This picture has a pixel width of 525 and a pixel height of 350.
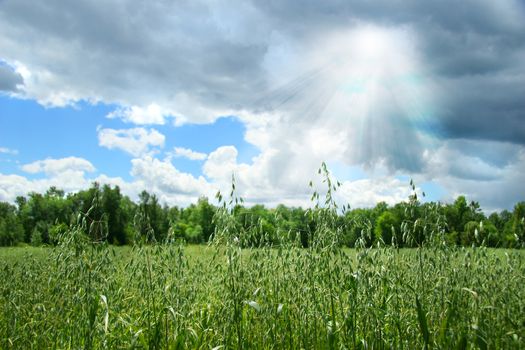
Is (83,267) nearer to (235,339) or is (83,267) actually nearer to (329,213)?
(235,339)

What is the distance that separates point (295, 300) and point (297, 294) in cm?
7

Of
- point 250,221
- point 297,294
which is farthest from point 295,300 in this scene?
point 250,221

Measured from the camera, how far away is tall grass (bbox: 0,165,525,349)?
12.0 ft

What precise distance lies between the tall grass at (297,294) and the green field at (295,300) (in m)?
0.02

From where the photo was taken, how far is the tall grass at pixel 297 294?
3652mm

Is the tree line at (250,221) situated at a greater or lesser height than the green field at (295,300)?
greater

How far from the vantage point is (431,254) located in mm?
4844

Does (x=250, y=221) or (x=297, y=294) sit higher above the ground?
(x=250, y=221)

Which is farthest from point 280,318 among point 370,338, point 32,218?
point 32,218

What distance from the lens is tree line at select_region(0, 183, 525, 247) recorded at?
157 inches

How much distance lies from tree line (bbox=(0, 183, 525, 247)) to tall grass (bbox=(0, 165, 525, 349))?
0.29ft

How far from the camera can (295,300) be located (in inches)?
189

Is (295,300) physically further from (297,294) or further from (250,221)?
(250,221)

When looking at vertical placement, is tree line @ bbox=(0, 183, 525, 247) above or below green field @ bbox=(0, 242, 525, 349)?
above
